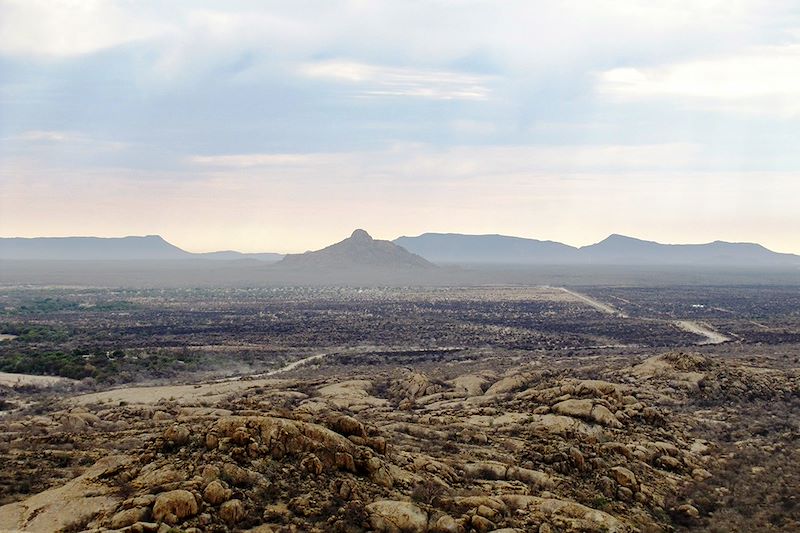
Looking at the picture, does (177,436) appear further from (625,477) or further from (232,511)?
(625,477)

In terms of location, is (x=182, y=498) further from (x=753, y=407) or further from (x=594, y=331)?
(x=594, y=331)

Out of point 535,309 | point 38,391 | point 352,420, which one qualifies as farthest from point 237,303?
point 352,420

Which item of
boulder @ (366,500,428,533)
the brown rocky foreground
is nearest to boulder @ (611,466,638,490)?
the brown rocky foreground

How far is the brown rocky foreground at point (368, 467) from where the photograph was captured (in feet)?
40.0

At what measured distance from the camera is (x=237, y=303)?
103438mm

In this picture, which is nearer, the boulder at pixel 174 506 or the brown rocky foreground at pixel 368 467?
the boulder at pixel 174 506

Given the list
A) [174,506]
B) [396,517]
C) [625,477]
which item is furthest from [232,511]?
[625,477]

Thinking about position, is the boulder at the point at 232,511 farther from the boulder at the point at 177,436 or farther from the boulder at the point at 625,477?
the boulder at the point at 625,477

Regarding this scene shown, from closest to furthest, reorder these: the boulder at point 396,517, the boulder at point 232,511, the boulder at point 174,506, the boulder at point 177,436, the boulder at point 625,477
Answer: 1. the boulder at point 174,506
2. the boulder at point 232,511
3. the boulder at point 396,517
4. the boulder at point 177,436
5. the boulder at point 625,477

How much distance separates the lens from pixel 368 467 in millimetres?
14219

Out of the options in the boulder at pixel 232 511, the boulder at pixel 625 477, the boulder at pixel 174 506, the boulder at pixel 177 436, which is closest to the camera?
the boulder at pixel 174 506

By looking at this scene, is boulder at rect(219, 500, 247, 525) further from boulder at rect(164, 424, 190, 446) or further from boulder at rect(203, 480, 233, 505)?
boulder at rect(164, 424, 190, 446)

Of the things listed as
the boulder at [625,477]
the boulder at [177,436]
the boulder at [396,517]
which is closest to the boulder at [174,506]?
the boulder at [177,436]

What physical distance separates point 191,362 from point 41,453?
27.3m
